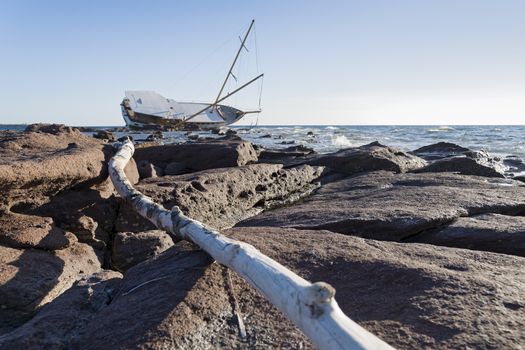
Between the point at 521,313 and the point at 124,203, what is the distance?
435cm

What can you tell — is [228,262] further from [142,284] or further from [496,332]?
[496,332]

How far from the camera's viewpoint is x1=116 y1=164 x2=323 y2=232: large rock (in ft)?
18.4

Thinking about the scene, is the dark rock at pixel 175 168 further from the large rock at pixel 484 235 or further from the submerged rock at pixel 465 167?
the large rock at pixel 484 235

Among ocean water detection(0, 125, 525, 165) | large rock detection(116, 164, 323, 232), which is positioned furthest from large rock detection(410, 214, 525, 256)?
ocean water detection(0, 125, 525, 165)

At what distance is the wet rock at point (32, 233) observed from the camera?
13.3ft

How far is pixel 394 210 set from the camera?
480 centimetres

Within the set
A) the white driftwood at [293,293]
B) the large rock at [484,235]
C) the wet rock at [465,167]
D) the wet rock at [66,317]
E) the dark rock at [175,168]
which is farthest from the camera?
the dark rock at [175,168]

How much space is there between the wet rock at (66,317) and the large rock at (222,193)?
214 centimetres

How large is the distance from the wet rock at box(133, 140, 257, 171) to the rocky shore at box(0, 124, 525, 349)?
2.24 metres

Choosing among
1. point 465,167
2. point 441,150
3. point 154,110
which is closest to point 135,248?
point 465,167

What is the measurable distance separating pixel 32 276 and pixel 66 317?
1.24 metres

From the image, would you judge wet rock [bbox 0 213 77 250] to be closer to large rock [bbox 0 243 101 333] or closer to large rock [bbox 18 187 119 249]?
large rock [bbox 0 243 101 333]

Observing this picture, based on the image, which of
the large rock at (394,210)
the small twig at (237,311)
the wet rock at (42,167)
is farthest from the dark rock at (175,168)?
the small twig at (237,311)

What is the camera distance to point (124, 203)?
17.5 feet
